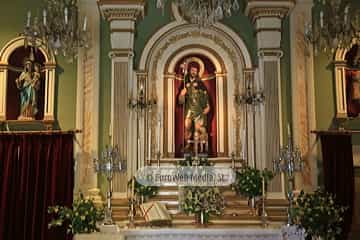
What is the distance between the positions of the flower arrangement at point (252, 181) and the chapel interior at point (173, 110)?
0.03m

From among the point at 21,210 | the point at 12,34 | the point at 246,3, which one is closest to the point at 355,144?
the point at 246,3

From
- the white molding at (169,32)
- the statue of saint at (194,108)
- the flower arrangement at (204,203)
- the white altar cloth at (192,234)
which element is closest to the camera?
the white altar cloth at (192,234)

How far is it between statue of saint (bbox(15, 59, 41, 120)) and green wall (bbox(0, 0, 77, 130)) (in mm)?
335

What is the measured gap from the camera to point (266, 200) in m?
7.46

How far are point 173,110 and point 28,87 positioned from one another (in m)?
2.20

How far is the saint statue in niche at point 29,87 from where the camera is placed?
7914 mm

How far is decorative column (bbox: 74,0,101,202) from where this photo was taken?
25.2ft

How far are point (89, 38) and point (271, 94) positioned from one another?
2860 millimetres

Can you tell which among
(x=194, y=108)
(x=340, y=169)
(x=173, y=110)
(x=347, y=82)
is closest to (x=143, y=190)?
(x=173, y=110)

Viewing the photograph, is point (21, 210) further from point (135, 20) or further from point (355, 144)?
point (355, 144)

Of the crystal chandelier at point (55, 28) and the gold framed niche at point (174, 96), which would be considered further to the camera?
the gold framed niche at point (174, 96)

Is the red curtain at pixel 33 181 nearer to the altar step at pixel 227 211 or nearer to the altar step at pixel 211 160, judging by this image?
the altar step at pixel 227 211

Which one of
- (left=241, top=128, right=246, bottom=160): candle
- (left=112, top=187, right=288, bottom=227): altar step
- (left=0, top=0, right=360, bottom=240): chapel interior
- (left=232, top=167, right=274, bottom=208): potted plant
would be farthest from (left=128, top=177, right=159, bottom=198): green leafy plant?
(left=241, top=128, right=246, bottom=160): candle

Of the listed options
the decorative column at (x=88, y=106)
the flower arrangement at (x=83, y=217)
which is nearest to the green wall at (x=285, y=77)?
the decorative column at (x=88, y=106)
